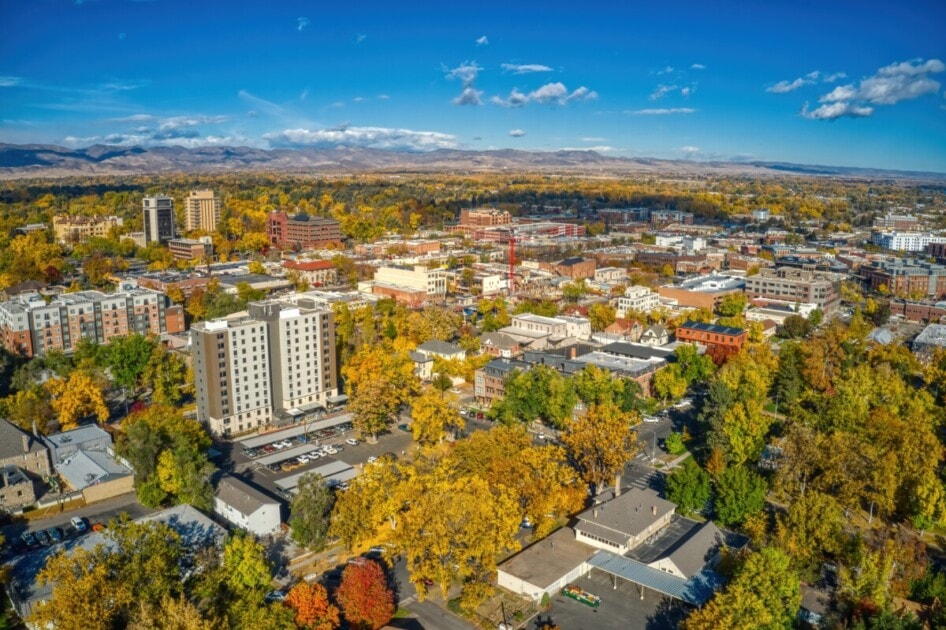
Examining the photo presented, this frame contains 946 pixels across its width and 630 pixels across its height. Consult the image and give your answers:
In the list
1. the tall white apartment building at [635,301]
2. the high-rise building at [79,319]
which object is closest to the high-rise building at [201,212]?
the high-rise building at [79,319]

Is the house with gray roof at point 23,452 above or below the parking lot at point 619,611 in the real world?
above

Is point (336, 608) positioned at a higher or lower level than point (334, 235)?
lower

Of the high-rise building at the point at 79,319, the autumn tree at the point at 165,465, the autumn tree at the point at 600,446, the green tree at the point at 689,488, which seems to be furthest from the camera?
the high-rise building at the point at 79,319

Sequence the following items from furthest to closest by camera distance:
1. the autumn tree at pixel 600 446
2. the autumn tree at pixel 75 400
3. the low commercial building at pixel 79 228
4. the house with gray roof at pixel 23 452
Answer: the low commercial building at pixel 79 228 < the autumn tree at pixel 75 400 < the house with gray roof at pixel 23 452 < the autumn tree at pixel 600 446

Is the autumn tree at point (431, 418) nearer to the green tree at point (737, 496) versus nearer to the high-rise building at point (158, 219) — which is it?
the green tree at point (737, 496)

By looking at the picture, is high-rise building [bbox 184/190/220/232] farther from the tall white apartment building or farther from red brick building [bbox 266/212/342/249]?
the tall white apartment building

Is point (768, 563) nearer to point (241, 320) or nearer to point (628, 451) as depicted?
point (628, 451)

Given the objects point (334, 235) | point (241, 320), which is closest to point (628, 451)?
point (241, 320)
